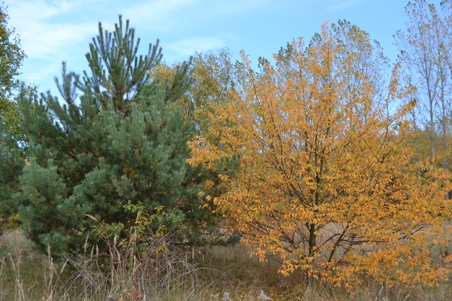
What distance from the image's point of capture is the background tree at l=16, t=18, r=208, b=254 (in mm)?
5207

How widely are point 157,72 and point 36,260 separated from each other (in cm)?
1185

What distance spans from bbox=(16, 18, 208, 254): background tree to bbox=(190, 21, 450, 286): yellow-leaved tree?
0.79 meters

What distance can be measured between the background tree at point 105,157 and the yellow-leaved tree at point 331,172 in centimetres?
79

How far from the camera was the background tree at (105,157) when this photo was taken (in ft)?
17.1

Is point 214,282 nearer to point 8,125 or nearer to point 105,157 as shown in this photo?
point 105,157

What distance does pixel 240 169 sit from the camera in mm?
6613

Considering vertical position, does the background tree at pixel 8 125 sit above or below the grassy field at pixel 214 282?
above

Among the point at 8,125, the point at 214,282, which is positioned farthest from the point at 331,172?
the point at 8,125

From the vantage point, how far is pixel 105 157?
642 centimetres

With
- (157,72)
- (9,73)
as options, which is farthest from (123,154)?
(157,72)

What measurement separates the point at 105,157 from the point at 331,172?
12.4 ft

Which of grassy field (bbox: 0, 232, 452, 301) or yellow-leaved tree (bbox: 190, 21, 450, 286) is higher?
yellow-leaved tree (bbox: 190, 21, 450, 286)

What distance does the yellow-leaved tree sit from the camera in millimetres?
5551

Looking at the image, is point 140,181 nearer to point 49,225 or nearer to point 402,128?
point 49,225
